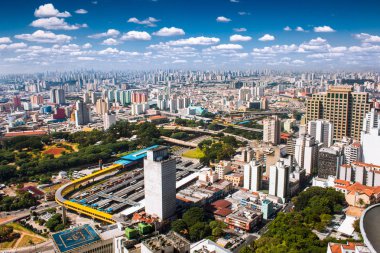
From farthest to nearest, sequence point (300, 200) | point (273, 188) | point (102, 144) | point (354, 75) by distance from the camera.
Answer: point (354, 75) < point (102, 144) < point (273, 188) < point (300, 200)

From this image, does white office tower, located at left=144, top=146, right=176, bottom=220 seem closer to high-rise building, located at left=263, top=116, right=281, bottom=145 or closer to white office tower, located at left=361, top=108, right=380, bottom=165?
white office tower, located at left=361, top=108, right=380, bottom=165

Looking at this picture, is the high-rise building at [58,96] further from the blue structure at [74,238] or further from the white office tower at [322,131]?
the blue structure at [74,238]

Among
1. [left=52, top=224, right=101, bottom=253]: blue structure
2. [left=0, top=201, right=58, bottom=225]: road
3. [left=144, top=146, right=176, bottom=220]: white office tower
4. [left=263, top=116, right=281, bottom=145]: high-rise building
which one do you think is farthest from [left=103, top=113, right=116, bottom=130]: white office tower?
[left=52, top=224, right=101, bottom=253]: blue structure

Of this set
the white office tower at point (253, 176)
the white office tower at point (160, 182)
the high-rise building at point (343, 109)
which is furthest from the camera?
the high-rise building at point (343, 109)

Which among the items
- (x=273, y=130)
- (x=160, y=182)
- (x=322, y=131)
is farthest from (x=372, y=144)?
(x=160, y=182)

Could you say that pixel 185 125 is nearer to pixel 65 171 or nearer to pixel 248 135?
pixel 248 135

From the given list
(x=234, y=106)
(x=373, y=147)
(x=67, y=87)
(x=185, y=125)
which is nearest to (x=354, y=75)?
(x=234, y=106)

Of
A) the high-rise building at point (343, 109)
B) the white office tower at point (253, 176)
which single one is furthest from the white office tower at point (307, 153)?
the high-rise building at point (343, 109)
